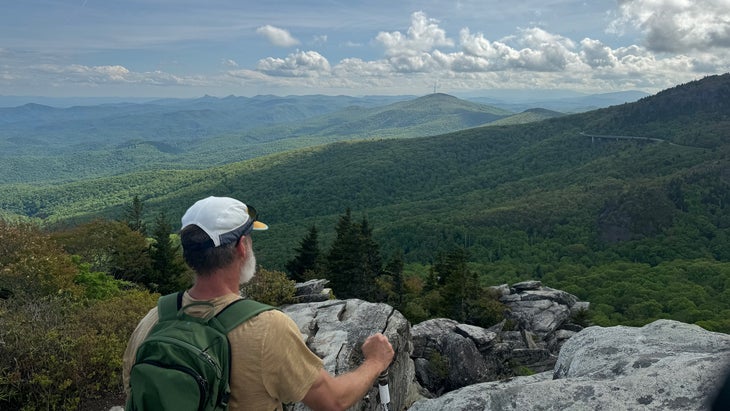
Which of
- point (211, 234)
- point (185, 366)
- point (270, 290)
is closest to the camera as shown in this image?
point (185, 366)

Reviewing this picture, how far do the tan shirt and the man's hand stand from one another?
845 mm

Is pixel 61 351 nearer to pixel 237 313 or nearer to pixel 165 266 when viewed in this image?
pixel 237 313

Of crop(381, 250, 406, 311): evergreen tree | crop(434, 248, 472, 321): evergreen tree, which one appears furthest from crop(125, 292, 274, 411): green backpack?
crop(381, 250, 406, 311): evergreen tree

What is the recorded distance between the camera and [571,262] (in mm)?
96250

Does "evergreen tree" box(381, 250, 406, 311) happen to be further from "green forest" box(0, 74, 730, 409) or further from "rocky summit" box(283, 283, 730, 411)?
"rocky summit" box(283, 283, 730, 411)

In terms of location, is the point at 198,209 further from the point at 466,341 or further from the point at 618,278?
the point at 618,278

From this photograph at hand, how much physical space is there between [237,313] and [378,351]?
1.72 m

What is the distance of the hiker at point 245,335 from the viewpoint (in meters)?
3.66

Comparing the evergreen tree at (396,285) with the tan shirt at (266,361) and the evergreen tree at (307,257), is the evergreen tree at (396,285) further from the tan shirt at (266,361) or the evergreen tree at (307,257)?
the tan shirt at (266,361)

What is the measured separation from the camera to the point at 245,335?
11.8ft

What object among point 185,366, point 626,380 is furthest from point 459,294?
point 185,366

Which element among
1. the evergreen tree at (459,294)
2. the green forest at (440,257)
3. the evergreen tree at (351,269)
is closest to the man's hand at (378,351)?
the green forest at (440,257)

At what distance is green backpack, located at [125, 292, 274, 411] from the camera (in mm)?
3240

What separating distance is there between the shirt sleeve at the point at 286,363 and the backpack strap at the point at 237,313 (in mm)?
172
